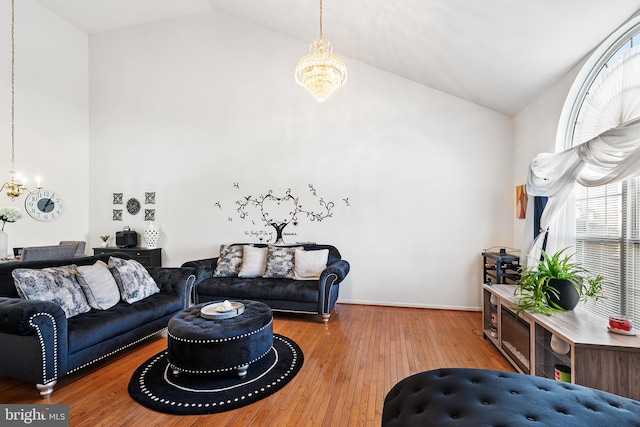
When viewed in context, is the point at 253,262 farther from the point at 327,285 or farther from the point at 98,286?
the point at 98,286

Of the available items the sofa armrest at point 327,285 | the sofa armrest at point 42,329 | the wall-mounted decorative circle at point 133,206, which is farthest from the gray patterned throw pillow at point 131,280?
the wall-mounted decorative circle at point 133,206

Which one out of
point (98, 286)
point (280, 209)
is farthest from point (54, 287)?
point (280, 209)

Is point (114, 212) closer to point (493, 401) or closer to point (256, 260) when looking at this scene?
point (256, 260)

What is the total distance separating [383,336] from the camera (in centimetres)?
346

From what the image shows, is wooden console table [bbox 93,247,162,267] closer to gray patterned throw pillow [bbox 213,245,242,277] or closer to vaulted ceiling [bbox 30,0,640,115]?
gray patterned throw pillow [bbox 213,245,242,277]

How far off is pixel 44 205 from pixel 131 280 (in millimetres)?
3296

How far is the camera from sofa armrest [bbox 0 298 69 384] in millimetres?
2150

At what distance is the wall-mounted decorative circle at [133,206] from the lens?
5.57m

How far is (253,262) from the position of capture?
447 centimetres

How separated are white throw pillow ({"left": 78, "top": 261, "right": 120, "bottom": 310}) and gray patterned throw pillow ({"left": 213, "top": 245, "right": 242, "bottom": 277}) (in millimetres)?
1500

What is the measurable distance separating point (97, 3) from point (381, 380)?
687 centimetres

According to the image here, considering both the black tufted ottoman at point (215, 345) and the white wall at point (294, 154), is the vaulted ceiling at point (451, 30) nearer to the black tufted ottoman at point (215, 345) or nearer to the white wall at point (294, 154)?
the white wall at point (294, 154)

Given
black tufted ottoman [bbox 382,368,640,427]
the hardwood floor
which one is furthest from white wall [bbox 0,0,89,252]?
black tufted ottoman [bbox 382,368,640,427]

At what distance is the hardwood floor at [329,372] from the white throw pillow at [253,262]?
2.52 feet
